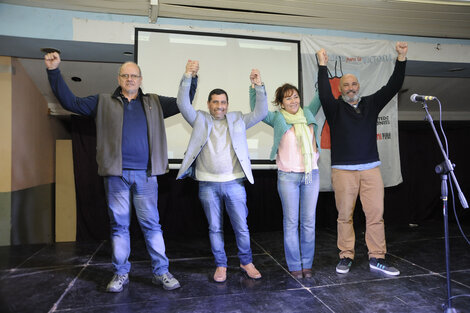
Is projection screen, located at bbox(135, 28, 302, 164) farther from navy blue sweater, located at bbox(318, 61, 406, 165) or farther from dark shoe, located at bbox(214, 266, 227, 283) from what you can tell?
dark shoe, located at bbox(214, 266, 227, 283)

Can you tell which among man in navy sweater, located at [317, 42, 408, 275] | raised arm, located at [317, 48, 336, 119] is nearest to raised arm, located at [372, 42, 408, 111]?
man in navy sweater, located at [317, 42, 408, 275]

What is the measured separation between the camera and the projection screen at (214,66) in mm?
3070

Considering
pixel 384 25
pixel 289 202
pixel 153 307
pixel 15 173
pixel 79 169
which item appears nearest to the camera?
pixel 153 307

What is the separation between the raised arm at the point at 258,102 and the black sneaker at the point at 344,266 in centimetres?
124

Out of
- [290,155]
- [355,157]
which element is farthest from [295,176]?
[355,157]

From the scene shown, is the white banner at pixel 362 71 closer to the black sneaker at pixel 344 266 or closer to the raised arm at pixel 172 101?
the black sneaker at pixel 344 266

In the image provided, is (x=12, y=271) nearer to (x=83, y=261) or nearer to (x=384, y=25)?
(x=83, y=261)

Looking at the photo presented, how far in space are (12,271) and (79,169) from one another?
7.19 ft

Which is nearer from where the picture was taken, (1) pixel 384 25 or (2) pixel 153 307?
(2) pixel 153 307

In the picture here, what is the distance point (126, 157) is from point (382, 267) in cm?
198

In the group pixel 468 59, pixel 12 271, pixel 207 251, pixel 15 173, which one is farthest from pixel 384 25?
pixel 15 173

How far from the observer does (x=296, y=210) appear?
2.19 metres

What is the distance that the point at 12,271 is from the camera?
2.53 m

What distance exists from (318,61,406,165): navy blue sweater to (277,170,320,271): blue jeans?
35cm
